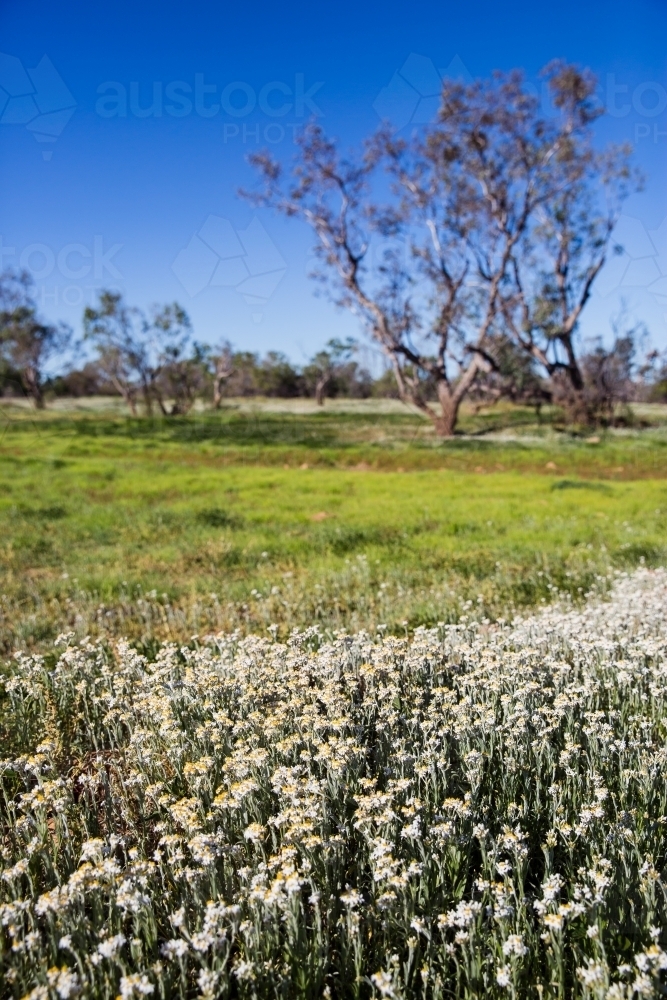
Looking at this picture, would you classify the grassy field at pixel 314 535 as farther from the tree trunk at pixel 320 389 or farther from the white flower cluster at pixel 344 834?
the tree trunk at pixel 320 389

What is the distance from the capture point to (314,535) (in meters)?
12.1

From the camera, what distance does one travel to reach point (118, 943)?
2.31 meters

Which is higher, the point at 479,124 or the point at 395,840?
the point at 479,124

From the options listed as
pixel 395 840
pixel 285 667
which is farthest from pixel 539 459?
pixel 395 840

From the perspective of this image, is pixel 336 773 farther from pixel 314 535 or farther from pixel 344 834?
pixel 314 535

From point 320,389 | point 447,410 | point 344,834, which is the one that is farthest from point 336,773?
point 320,389

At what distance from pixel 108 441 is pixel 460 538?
26633 millimetres

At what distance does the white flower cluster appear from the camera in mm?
2521

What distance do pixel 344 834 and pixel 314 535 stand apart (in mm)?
8864

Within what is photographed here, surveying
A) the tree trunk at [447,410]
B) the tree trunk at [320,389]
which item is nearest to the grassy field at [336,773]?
the tree trunk at [447,410]

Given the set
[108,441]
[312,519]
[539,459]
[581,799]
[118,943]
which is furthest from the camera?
[108,441]

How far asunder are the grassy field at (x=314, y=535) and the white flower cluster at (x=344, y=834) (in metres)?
2.24

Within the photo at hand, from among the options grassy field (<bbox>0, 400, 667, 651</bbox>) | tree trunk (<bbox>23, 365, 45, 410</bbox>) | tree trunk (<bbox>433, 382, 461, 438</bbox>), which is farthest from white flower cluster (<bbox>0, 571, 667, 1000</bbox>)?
tree trunk (<bbox>23, 365, 45, 410</bbox>)

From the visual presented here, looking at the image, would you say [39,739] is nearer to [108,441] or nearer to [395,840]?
[395,840]
